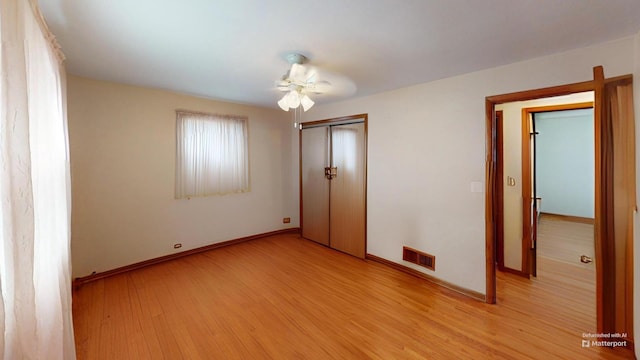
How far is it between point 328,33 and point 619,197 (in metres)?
2.59

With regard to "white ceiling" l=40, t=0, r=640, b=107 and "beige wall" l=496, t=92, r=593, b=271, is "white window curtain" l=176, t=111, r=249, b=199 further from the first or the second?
"beige wall" l=496, t=92, r=593, b=271

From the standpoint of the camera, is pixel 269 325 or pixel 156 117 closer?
pixel 269 325

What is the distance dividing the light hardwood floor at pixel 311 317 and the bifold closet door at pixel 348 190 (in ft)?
2.15

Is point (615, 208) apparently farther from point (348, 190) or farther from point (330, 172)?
point (330, 172)

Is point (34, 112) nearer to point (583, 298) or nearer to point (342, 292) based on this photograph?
point (342, 292)

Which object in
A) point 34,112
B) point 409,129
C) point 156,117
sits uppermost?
point 156,117

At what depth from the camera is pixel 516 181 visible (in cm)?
322

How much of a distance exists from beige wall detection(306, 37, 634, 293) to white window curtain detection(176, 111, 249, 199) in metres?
2.16

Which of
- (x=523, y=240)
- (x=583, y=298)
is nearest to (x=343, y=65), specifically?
(x=523, y=240)

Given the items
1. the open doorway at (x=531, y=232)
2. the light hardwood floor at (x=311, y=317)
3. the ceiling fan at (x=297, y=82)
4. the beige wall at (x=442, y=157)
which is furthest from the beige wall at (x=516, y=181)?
the ceiling fan at (x=297, y=82)

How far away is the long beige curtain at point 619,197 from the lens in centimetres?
188

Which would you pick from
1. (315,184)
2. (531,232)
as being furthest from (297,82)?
(531,232)

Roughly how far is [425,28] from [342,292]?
8.44 ft

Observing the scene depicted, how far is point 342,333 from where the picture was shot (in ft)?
6.88
